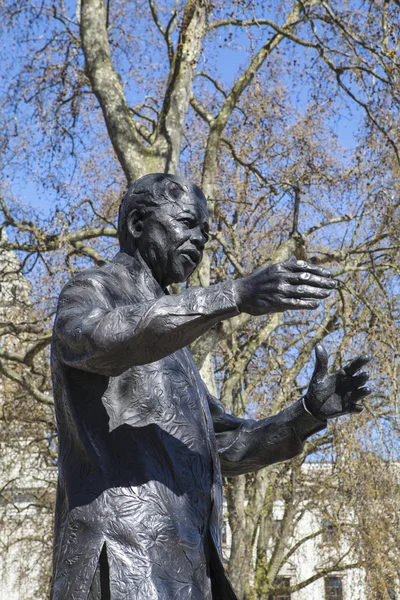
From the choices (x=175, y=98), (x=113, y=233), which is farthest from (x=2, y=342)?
(x=175, y=98)

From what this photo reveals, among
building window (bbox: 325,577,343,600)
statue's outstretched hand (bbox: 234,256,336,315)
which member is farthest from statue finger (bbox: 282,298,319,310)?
building window (bbox: 325,577,343,600)

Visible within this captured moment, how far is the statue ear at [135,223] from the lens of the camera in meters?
3.27

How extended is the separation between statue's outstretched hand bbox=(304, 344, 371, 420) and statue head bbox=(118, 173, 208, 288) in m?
0.52

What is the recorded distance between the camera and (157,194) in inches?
127

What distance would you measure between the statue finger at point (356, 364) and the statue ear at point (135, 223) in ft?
2.59

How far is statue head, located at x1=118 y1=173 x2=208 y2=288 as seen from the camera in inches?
125

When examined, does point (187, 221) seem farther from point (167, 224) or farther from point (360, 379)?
point (360, 379)

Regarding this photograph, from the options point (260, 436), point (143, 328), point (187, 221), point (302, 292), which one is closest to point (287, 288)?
point (302, 292)

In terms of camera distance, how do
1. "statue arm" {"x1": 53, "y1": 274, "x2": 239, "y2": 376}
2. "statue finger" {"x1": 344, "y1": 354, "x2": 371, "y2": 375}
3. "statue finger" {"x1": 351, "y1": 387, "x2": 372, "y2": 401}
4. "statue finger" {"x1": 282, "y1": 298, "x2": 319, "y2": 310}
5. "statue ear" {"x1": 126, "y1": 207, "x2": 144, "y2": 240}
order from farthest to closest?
"statue ear" {"x1": 126, "y1": 207, "x2": 144, "y2": 240} → "statue finger" {"x1": 351, "y1": 387, "x2": 372, "y2": 401} → "statue finger" {"x1": 344, "y1": 354, "x2": 371, "y2": 375} → "statue arm" {"x1": 53, "y1": 274, "x2": 239, "y2": 376} → "statue finger" {"x1": 282, "y1": 298, "x2": 319, "y2": 310}

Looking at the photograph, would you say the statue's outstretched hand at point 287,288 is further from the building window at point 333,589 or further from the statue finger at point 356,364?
the building window at point 333,589

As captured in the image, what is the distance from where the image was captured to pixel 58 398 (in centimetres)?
296

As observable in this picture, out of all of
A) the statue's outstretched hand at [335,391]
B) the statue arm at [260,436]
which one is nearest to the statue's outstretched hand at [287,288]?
the statue's outstretched hand at [335,391]

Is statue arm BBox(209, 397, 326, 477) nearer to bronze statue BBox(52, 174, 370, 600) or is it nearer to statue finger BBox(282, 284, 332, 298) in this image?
bronze statue BBox(52, 174, 370, 600)

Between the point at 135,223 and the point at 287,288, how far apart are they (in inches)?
35.8
